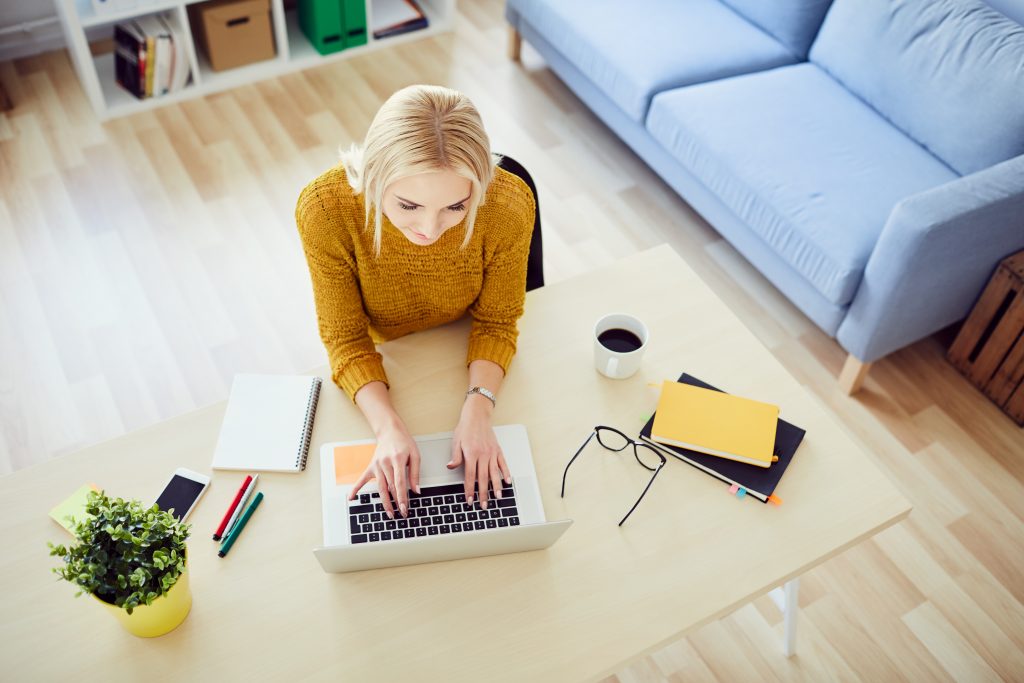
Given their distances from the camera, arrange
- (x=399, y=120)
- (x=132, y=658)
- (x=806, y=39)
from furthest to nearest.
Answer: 1. (x=806, y=39)
2. (x=399, y=120)
3. (x=132, y=658)

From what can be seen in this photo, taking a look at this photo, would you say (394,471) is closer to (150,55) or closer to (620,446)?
(620,446)

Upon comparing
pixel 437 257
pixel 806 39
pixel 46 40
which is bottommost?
pixel 46 40

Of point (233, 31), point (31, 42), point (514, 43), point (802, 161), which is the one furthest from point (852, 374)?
point (31, 42)

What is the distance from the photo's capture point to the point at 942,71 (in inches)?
97.8

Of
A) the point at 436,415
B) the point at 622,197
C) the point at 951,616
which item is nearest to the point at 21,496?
the point at 436,415

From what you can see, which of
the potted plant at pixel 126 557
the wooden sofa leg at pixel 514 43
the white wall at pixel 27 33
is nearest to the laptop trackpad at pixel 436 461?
the potted plant at pixel 126 557

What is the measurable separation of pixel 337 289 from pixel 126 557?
0.58 meters

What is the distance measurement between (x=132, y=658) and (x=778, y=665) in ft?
4.65

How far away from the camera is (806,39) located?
2.92 meters

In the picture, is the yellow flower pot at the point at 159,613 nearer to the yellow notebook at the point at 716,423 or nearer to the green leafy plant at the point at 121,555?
the green leafy plant at the point at 121,555

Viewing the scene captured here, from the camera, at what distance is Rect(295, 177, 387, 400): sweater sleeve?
140 centimetres

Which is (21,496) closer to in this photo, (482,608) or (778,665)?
(482,608)

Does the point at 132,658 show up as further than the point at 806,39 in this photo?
No

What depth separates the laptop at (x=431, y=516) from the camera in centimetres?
120
